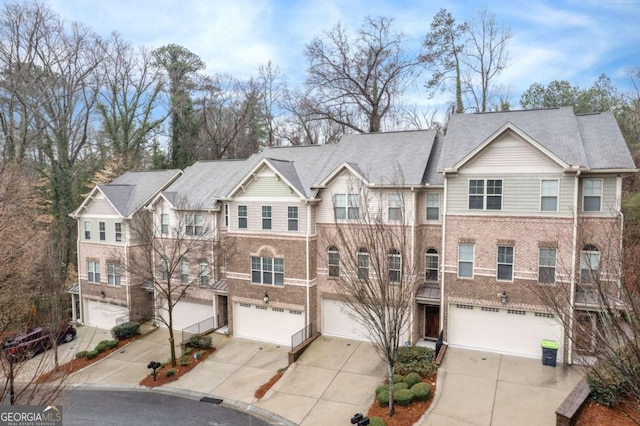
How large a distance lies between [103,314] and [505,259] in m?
25.7

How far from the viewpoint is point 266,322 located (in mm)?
22047

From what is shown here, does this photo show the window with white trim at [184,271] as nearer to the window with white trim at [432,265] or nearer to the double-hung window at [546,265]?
the window with white trim at [432,265]

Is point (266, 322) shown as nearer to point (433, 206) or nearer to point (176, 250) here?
point (176, 250)

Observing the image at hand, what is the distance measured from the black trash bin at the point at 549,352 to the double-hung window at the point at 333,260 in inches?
385

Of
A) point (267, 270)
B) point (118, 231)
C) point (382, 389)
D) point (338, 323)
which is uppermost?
point (118, 231)

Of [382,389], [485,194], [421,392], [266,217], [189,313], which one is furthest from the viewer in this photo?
[189,313]

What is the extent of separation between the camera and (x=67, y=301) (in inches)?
1212

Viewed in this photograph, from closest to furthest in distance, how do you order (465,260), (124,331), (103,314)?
(465,260) < (124,331) < (103,314)

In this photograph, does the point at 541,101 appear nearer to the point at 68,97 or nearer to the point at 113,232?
the point at 113,232

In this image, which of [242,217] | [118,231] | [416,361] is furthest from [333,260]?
[118,231]

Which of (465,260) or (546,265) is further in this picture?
(465,260)

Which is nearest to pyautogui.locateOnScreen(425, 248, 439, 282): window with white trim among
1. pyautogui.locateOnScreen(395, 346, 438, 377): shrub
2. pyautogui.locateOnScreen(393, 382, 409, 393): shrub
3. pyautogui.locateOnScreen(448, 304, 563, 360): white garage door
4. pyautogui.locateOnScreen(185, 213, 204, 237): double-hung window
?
pyautogui.locateOnScreen(448, 304, 563, 360): white garage door

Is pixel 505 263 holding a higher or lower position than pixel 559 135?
lower

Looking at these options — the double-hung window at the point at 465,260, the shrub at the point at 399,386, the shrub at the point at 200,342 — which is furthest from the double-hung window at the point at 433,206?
the shrub at the point at 200,342
